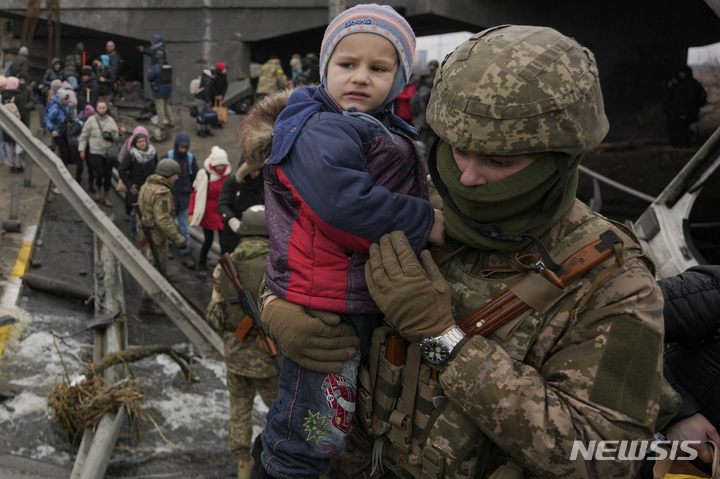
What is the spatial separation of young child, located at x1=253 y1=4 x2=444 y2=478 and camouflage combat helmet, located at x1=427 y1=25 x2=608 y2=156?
314mm

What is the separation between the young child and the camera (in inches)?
69.1

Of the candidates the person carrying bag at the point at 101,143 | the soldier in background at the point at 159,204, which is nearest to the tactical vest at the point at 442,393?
the soldier in background at the point at 159,204

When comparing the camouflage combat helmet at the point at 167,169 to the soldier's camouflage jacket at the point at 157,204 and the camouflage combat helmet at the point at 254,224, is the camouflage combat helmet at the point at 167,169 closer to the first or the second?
the soldier's camouflage jacket at the point at 157,204

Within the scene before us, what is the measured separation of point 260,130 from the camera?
2.22 meters

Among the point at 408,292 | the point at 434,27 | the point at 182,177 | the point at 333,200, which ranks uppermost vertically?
the point at 333,200

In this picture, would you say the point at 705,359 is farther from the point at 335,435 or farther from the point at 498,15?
the point at 498,15

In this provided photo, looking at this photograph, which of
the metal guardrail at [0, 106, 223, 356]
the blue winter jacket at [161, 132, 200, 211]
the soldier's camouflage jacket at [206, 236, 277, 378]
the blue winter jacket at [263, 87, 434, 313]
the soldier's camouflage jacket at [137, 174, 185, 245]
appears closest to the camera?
the blue winter jacket at [263, 87, 434, 313]

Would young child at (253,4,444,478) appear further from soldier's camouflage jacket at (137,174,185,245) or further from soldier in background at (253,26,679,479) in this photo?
soldier's camouflage jacket at (137,174,185,245)

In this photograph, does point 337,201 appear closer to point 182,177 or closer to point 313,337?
point 313,337

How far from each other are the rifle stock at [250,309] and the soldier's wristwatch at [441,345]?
278 cm

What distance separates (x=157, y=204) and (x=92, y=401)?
4022mm

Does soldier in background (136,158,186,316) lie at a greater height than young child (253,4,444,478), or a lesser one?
lesser

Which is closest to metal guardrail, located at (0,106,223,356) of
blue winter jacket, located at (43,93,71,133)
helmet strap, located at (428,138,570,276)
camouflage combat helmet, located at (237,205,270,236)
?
camouflage combat helmet, located at (237,205,270,236)

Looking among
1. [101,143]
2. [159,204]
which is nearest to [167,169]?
[159,204]
